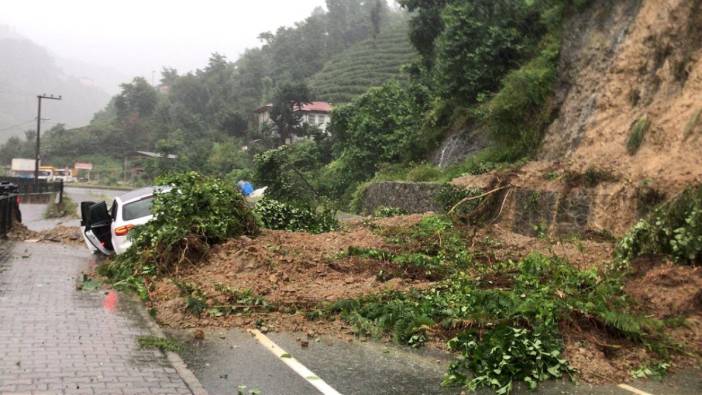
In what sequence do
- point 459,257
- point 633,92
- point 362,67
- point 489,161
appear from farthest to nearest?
point 362,67 → point 489,161 → point 633,92 → point 459,257

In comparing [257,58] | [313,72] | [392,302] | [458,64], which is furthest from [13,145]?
[392,302]

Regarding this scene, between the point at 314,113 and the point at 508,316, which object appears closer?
the point at 508,316

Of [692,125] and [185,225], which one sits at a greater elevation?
[692,125]

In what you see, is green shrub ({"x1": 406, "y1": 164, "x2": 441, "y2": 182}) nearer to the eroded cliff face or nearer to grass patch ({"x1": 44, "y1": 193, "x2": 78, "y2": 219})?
the eroded cliff face

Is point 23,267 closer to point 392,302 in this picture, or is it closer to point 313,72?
point 392,302

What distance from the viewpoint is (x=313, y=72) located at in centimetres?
→ 9806

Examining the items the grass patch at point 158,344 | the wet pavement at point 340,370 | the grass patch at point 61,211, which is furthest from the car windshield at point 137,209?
the grass patch at point 61,211

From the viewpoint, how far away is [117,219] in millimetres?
13852

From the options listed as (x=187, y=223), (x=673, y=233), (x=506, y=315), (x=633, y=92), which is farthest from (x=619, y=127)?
(x=506, y=315)

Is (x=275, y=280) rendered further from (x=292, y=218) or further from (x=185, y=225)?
(x=292, y=218)

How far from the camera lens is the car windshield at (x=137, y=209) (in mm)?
13875

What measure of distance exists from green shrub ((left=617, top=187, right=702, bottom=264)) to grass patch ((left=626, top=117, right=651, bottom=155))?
4.94 m

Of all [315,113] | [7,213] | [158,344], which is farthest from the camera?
[315,113]

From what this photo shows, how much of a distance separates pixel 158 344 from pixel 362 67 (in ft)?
260
